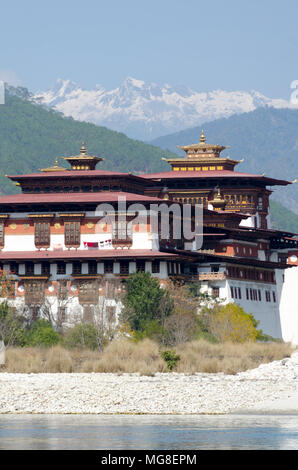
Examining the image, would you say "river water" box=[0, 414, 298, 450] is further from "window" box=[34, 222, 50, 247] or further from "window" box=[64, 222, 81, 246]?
"window" box=[34, 222, 50, 247]

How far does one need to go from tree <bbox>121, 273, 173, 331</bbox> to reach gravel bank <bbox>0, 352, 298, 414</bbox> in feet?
53.6

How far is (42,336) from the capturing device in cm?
7819

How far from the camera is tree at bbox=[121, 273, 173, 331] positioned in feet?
269

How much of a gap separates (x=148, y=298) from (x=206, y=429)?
3813 cm

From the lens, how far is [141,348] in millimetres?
71688

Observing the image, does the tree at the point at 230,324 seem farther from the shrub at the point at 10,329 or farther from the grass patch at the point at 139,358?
the shrub at the point at 10,329

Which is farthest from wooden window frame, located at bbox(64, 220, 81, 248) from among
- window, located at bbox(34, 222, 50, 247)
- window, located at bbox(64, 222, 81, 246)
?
window, located at bbox(34, 222, 50, 247)

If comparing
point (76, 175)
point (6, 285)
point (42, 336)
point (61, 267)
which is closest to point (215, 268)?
point (61, 267)

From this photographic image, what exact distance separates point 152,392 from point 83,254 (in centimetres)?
3004

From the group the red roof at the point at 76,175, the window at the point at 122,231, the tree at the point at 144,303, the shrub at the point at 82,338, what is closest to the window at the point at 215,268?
the window at the point at 122,231

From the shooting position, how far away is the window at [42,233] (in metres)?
88.0

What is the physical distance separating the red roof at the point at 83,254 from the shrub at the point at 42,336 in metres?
6.42

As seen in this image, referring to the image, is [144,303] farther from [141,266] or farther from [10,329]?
[10,329]
